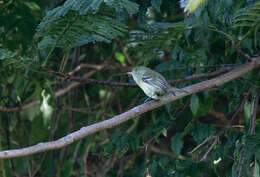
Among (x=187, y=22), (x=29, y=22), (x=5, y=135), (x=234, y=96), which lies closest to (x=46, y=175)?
(x=5, y=135)

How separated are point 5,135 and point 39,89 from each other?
0.72 metres

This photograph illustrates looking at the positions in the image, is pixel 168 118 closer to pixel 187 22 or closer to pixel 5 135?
pixel 187 22

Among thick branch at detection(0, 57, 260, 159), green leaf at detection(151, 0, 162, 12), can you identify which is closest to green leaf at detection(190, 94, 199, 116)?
thick branch at detection(0, 57, 260, 159)

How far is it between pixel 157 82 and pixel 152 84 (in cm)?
→ 5

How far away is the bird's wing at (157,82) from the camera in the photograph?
3141 mm

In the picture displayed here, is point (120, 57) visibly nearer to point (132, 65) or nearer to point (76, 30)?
point (132, 65)

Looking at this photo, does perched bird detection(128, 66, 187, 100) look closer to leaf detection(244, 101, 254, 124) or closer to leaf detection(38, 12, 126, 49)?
leaf detection(38, 12, 126, 49)

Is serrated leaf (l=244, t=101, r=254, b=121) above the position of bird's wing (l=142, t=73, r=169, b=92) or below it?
below

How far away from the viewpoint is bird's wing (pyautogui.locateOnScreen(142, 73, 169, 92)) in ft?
10.3

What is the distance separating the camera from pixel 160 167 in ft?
12.0

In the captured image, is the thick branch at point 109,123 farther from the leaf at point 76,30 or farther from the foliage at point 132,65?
the leaf at point 76,30

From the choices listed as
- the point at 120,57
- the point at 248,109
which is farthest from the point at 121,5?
the point at 120,57

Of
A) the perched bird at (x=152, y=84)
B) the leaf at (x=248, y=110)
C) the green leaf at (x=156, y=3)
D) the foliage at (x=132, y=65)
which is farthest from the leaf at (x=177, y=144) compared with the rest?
the green leaf at (x=156, y=3)

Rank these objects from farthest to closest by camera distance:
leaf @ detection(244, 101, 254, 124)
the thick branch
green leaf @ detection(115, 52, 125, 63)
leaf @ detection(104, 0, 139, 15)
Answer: green leaf @ detection(115, 52, 125, 63)
leaf @ detection(244, 101, 254, 124)
leaf @ detection(104, 0, 139, 15)
the thick branch
